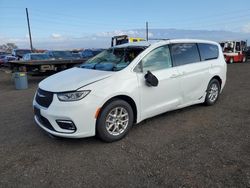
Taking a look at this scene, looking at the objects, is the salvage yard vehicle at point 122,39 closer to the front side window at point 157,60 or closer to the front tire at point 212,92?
the front tire at point 212,92

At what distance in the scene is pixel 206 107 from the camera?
5465mm

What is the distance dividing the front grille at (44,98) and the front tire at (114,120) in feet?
2.74

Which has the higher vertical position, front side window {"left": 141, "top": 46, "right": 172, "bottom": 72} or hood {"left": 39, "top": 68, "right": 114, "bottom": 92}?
front side window {"left": 141, "top": 46, "right": 172, "bottom": 72}

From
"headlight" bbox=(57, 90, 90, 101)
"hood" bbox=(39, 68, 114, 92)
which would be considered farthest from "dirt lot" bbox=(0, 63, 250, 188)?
"hood" bbox=(39, 68, 114, 92)

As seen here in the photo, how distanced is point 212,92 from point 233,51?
738 inches

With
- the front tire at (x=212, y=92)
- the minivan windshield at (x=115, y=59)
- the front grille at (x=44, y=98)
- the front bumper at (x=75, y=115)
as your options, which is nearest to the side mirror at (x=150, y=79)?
the minivan windshield at (x=115, y=59)

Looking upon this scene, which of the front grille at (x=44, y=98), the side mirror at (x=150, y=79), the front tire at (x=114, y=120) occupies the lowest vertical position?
the front tire at (x=114, y=120)

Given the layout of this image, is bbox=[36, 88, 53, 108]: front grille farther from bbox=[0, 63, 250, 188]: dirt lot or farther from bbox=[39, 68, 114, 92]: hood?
bbox=[0, 63, 250, 188]: dirt lot

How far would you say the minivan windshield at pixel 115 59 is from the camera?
4.01m

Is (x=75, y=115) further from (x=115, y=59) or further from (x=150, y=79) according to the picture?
(x=115, y=59)

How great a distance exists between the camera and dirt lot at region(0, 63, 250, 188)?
2.71m

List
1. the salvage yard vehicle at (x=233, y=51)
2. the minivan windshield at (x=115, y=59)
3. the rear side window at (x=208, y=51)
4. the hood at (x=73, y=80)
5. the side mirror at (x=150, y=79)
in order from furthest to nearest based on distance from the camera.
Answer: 1. the salvage yard vehicle at (x=233, y=51)
2. the rear side window at (x=208, y=51)
3. the minivan windshield at (x=115, y=59)
4. the side mirror at (x=150, y=79)
5. the hood at (x=73, y=80)

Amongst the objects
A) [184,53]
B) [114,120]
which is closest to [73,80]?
[114,120]

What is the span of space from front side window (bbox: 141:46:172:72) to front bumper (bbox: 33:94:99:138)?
1.25 metres
